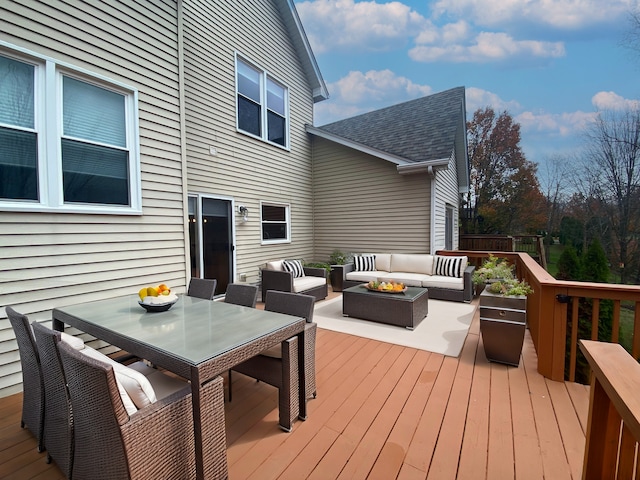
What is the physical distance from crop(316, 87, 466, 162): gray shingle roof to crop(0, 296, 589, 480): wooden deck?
18.6ft

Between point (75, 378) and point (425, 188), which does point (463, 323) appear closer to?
point (425, 188)

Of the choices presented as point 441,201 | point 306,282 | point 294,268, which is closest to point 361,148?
point 441,201

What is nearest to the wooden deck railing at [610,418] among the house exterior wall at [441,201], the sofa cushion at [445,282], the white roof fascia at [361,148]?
the sofa cushion at [445,282]

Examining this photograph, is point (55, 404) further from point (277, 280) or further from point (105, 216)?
point (277, 280)

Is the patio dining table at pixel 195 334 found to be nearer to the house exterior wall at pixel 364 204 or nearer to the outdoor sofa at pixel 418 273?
the outdoor sofa at pixel 418 273

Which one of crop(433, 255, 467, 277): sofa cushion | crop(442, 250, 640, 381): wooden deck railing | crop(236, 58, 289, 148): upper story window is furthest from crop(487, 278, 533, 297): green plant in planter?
crop(236, 58, 289, 148): upper story window

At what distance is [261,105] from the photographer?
6902 millimetres

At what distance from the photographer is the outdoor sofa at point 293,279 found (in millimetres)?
5602

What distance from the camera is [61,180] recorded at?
297 centimetres

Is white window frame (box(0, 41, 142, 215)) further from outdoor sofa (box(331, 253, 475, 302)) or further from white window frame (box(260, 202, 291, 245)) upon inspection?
outdoor sofa (box(331, 253, 475, 302))

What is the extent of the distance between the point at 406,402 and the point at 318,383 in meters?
0.83

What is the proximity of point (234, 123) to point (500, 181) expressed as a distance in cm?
1700

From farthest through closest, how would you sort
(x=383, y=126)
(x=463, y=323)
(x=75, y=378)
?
(x=383, y=126) < (x=463, y=323) < (x=75, y=378)

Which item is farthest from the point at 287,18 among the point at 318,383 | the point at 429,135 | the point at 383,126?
the point at 318,383
